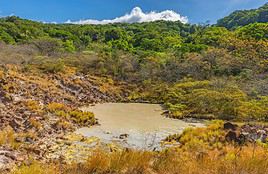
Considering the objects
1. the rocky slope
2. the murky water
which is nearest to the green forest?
the murky water

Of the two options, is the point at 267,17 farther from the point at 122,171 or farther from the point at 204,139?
the point at 122,171

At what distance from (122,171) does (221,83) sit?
17960 mm

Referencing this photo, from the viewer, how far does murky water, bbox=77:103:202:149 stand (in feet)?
39.2

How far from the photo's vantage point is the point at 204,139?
449 inches

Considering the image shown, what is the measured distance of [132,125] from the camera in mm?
15258

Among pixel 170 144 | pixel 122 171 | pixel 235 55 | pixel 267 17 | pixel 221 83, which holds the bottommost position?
pixel 170 144

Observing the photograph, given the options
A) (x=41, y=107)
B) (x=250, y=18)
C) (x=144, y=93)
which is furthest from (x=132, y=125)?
(x=250, y=18)

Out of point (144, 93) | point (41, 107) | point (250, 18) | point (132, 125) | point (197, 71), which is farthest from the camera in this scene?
point (250, 18)

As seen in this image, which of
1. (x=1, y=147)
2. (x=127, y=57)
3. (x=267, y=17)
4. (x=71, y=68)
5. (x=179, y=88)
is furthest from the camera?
(x=267, y=17)

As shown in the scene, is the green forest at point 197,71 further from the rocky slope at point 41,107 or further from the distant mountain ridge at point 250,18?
the distant mountain ridge at point 250,18

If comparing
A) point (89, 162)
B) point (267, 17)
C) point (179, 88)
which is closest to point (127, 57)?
point (179, 88)

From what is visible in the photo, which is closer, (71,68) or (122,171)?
(122,171)

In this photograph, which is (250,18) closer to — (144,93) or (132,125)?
(144,93)

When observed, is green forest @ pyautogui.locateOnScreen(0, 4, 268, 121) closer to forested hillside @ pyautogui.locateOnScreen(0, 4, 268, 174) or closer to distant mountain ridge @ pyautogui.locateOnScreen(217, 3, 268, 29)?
forested hillside @ pyautogui.locateOnScreen(0, 4, 268, 174)
